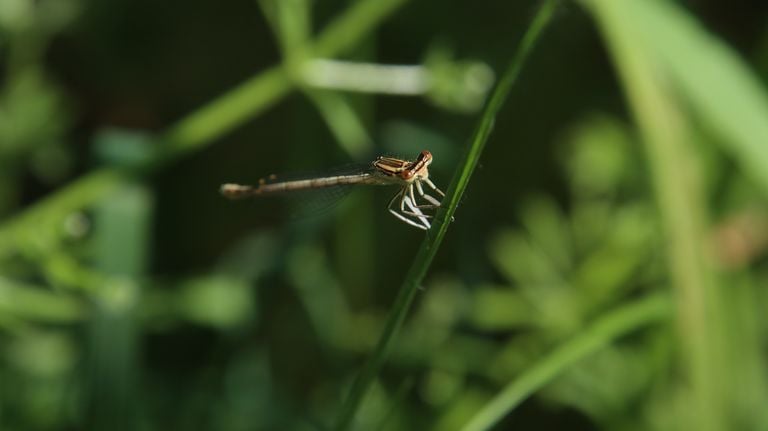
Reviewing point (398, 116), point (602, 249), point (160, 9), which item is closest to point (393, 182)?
point (602, 249)

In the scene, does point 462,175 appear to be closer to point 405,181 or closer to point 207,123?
point 405,181

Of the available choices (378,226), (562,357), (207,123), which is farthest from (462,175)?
(378,226)

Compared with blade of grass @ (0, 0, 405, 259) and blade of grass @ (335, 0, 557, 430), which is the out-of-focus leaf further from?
blade of grass @ (335, 0, 557, 430)

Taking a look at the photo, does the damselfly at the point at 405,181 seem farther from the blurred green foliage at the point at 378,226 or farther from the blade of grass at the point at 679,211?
the blade of grass at the point at 679,211

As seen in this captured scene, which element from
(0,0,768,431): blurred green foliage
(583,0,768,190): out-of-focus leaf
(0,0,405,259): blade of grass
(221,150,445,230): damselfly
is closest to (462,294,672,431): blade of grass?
(0,0,768,431): blurred green foliage

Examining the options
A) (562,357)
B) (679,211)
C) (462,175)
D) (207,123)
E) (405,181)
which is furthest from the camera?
(207,123)

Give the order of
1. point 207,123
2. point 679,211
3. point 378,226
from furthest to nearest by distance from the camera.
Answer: point 378,226 → point 207,123 → point 679,211

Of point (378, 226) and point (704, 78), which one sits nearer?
point (704, 78)

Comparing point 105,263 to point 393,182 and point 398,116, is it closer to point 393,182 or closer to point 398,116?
point 393,182
